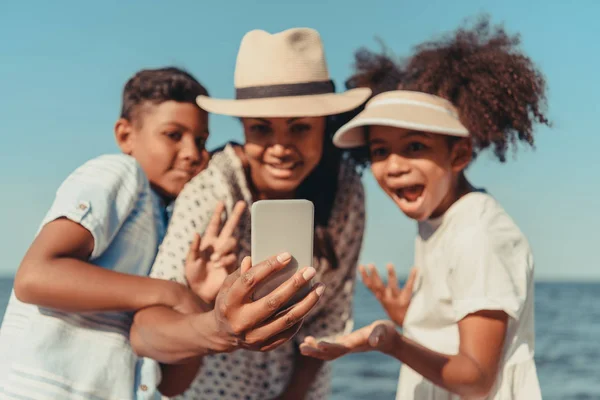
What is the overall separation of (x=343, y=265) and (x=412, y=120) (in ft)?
3.24

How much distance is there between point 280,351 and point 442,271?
1.13 metres

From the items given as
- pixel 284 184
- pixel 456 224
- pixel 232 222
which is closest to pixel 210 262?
pixel 232 222

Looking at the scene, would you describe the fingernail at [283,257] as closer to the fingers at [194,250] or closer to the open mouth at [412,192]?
the fingers at [194,250]

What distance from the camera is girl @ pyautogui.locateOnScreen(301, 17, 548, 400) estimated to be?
3008 millimetres

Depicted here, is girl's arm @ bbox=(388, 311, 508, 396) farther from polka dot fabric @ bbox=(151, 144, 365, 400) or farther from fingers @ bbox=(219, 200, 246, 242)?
polka dot fabric @ bbox=(151, 144, 365, 400)

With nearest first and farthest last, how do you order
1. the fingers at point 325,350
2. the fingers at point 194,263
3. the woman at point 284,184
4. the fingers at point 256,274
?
the fingers at point 256,274
the fingers at point 325,350
the fingers at point 194,263
the woman at point 284,184

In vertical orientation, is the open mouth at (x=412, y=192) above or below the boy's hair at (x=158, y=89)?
below

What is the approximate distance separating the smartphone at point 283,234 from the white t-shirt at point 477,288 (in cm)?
111

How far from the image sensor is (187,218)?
3410 millimetres

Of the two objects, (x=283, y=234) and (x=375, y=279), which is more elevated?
(x=283, y=234)

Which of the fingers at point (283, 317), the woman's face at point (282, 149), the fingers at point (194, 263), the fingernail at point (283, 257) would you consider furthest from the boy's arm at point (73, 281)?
the woman's face at point (282, 149)

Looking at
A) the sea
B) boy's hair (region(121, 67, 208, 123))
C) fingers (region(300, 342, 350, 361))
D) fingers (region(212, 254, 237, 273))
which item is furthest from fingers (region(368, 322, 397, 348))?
the sea

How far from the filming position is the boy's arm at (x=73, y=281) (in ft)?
8.21

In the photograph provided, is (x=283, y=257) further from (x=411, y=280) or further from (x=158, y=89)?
(x=158, y=89)
